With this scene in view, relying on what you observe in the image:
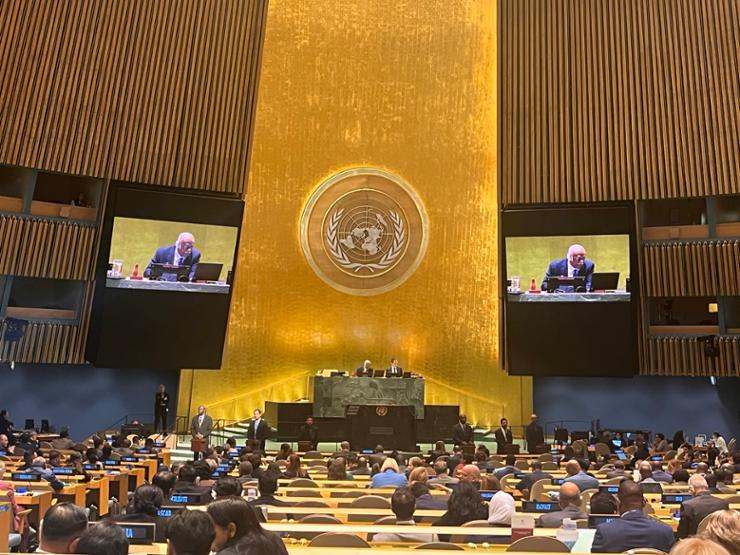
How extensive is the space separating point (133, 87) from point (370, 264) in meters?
6.77

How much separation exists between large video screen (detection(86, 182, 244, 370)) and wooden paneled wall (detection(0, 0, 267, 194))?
60 cm

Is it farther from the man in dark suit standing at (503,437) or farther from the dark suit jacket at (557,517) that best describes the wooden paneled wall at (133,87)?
the dark suit jacket at (557,517)

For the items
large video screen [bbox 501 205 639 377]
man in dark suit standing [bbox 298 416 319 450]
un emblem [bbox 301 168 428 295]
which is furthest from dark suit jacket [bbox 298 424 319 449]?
un emblem [bbox 301 168 428 295]

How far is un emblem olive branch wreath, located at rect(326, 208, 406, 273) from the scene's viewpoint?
Answer: 18531 millimetres

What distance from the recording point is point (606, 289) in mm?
16000

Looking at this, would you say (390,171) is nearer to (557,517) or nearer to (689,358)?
(689,358)

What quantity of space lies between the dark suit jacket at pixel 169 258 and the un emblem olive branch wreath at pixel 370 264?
3698 mm

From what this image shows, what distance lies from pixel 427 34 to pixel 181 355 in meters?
9.77

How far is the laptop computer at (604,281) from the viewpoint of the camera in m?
16.0

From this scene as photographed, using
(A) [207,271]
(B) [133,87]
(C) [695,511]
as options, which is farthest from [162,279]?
(C) [695,511]

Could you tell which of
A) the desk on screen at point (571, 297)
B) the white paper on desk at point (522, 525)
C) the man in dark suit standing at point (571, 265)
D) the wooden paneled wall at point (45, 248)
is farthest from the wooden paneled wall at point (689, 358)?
the white paper on desk at point (522, 525)

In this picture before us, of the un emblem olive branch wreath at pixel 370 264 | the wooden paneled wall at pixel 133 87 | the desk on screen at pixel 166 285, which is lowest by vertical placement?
the desk on screen at pixel 166 285

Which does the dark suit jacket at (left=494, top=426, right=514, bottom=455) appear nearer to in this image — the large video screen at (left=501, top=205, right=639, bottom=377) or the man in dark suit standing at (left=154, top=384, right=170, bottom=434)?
the large video screen at (left=501, top=205, right=639, bottom=377)

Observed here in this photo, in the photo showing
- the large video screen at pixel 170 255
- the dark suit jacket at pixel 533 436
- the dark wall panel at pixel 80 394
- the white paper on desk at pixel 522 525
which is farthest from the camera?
the dark wall panel at pixel 80 394
